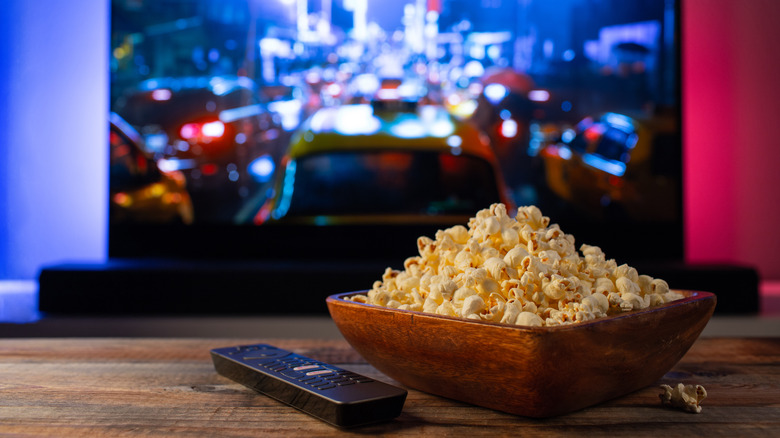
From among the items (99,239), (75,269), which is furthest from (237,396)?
(99,239)

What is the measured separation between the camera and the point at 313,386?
1.91 feet

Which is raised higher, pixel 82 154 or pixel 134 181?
pixel 82 154

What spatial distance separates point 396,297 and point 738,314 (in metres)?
2.36

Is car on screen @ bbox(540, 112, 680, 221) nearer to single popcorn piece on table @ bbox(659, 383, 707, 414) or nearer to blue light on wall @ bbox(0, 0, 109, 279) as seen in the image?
blue light on wall @ bbox(0, 0, 109, 279)

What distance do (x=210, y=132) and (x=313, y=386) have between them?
104 inches

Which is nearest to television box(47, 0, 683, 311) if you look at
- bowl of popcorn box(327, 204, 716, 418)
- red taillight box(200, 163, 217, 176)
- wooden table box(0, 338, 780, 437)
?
red taillight box(200, 163, 217, 176)

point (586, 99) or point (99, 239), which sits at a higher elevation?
point (586, 99)

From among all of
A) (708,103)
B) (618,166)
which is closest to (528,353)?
(618,166)

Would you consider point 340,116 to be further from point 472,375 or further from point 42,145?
point 472,375

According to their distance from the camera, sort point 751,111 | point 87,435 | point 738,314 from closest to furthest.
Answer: point 87,435
point 738,314
point 751,111

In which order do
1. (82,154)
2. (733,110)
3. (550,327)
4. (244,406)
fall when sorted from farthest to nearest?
(82,154)
(733,110)
(244,406)
(550,327)

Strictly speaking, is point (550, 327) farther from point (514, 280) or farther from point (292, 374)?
point (292, 374)

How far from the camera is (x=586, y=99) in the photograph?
3.01 metres

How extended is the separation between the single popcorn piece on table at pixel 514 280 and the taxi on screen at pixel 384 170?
2292 mm
